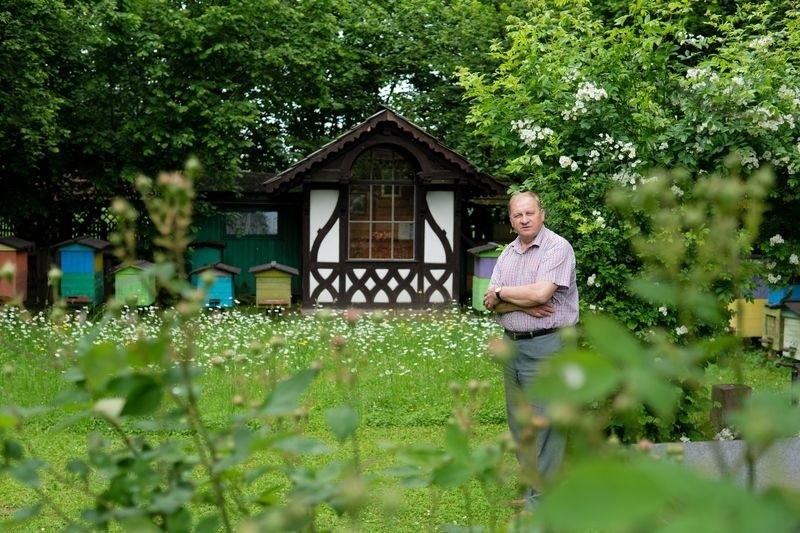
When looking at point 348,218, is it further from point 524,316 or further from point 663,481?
point 663,481

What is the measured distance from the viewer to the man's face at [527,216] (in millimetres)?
4793

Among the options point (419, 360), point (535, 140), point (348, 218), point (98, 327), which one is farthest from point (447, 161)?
point (98, 327)

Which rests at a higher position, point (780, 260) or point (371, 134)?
point (371, 134)

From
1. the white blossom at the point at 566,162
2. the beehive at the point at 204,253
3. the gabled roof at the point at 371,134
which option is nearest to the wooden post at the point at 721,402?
the white blossom at the point at 566,162

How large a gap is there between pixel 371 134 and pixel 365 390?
7.21 metres

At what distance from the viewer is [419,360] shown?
9.34 metres

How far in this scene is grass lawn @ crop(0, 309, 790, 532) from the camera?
5148mm

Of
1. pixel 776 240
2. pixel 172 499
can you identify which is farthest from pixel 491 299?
pixel 172 499

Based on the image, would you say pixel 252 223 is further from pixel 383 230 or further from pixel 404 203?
pixel 404 203

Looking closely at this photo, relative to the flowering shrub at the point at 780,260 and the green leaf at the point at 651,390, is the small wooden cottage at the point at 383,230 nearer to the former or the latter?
the flowering shrub at the point at 780,260

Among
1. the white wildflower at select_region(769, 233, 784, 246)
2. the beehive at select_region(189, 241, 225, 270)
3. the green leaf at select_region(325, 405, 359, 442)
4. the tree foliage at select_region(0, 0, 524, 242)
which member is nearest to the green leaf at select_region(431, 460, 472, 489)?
the green leaf at select_region(325, 405, 359, 442)

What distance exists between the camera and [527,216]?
479 cm

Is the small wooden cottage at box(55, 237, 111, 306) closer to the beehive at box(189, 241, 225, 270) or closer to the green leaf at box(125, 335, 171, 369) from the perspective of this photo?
the beehive at box(189, 241, 225, 270)

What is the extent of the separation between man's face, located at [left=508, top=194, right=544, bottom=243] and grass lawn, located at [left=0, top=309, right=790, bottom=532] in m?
1.02
